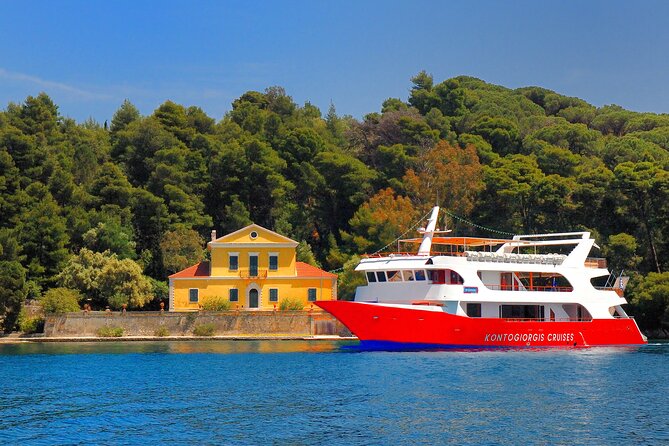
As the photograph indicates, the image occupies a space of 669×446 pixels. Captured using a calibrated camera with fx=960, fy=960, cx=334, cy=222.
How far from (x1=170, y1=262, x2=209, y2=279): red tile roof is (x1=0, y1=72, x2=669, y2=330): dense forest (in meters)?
2.16

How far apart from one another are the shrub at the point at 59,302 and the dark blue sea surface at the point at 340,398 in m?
12.9

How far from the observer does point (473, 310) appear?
42.3 m

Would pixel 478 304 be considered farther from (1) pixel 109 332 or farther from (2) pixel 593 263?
(1) pixel 109 332

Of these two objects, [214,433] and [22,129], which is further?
[22,129]

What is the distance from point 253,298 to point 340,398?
3259 centimetres

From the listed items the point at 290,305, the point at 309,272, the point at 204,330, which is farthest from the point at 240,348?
the point at 309,272

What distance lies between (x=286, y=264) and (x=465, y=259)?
65.0 ft

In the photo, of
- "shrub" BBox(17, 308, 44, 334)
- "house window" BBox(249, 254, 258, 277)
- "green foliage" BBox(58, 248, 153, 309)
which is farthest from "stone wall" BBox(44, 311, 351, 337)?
"house window" BBox(249, 254, 258, 277)

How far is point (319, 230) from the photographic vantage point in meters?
74.5

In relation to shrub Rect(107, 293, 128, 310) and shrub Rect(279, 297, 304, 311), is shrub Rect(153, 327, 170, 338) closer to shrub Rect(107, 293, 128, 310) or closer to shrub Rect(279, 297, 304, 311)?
shrub Rect(107, 293, 128, 310)

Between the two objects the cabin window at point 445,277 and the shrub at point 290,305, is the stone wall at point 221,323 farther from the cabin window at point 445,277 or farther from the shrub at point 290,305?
the cabin window at point 445,277

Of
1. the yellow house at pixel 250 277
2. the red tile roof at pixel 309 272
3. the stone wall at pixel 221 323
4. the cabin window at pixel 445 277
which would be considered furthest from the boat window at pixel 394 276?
the red tile roof at pixel 309 272

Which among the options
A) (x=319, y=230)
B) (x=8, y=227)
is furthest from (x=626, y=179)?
(x=8, y=227)

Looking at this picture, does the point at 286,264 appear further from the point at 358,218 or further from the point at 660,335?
the point at 660,335
